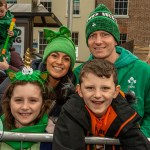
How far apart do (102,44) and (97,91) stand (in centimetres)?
83

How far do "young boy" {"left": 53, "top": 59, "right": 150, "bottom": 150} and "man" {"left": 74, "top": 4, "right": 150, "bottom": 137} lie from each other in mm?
554

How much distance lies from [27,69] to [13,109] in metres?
0.36

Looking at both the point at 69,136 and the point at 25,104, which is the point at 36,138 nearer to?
the point at 69,136

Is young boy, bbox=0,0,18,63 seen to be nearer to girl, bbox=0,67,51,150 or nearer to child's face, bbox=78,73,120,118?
girl, bbox=0,67,51,150

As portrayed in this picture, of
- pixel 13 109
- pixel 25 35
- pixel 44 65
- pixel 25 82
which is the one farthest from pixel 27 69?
pixel 25 35

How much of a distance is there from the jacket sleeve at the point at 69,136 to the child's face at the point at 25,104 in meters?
0.38

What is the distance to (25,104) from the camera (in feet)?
9.45

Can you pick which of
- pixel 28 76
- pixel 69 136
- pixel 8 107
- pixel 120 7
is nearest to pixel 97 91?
pixel 69 136

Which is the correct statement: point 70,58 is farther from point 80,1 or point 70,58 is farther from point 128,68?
point 80,1

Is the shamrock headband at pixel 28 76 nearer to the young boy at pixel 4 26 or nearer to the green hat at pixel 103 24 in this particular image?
the green hat at pixel 103 24

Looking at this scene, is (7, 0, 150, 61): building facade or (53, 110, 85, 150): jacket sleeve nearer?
(53, 110, 85, 150): jacket sleeve

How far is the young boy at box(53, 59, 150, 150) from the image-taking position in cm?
256

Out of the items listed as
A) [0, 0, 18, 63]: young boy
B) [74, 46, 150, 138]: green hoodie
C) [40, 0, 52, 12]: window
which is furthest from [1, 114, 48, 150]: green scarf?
[40, 0, 52, 12]: window

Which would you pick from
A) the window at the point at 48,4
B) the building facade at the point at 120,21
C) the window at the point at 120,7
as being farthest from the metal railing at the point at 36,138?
the window at the point at 48,4
